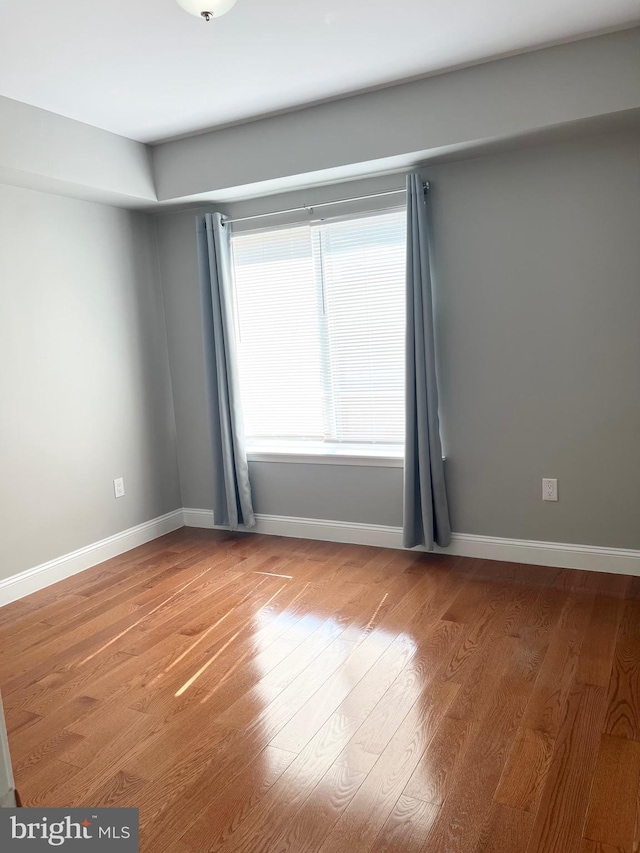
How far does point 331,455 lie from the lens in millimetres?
4211

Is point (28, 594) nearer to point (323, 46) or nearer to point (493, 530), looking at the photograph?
point (493, 530)

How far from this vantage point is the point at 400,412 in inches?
157

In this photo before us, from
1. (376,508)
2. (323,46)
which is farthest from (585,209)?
(376,508)

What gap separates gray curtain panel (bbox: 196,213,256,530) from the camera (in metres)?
4.29

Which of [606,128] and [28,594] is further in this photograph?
[28,594]

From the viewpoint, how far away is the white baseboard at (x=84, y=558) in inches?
142

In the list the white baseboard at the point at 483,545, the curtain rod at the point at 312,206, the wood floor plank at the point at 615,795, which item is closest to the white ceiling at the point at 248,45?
the curtain rod at the point at 312,206

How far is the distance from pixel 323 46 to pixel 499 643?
2680 mm

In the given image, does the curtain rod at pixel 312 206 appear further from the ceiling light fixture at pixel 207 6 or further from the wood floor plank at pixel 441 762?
the wood floor plank at pixel 441 762

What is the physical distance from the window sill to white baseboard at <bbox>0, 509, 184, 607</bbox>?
0.82 meters

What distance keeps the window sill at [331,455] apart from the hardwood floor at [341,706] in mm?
651

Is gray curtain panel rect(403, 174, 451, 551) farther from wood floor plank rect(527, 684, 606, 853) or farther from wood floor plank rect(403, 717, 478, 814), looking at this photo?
wood floor plank rect(403, 717, 478, 814)

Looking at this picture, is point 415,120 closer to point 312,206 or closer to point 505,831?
point 312,206

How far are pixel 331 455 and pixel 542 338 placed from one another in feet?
4.81
